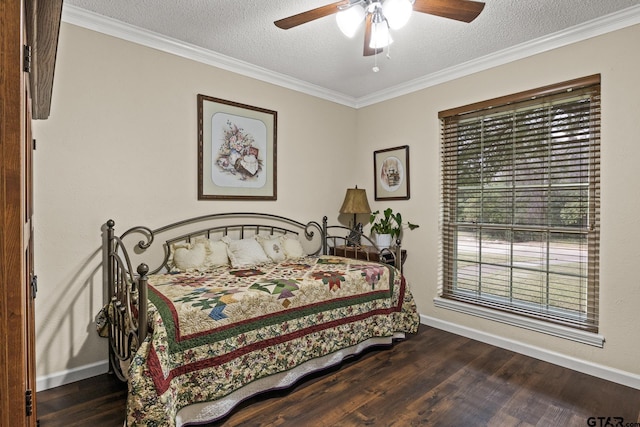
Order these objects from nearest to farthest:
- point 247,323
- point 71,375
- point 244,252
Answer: point 247,323 < point 71,375 < point 244,252

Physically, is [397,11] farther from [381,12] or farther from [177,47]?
[177,47]

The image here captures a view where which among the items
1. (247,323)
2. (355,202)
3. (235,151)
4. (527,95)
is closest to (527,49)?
(527,95)

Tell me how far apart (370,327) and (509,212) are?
1528mm

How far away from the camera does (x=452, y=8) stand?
1724 millimetres

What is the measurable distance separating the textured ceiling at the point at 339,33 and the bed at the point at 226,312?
56.8 inches

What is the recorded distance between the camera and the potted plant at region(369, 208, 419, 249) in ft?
11.9

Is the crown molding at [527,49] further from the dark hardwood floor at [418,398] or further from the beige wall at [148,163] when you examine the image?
the dark hardwood floor at [418,398]

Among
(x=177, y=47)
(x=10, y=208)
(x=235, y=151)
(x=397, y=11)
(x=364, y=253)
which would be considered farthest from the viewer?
(x=364, y=253)

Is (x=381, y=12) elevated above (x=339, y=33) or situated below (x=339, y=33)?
below

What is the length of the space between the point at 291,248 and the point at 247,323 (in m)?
1.29

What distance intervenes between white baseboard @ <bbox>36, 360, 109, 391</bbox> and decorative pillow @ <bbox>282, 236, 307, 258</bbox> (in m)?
1.59

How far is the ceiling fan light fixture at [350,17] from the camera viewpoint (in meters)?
1.80

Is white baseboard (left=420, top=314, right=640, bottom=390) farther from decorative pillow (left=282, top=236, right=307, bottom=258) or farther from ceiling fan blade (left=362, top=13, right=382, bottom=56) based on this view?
ceiling fan blade (left=362, top=13, right=382, bottom=56)

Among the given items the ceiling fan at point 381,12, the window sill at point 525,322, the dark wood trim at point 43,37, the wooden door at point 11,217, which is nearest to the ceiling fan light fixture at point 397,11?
the ceiling fan at point 381,12
